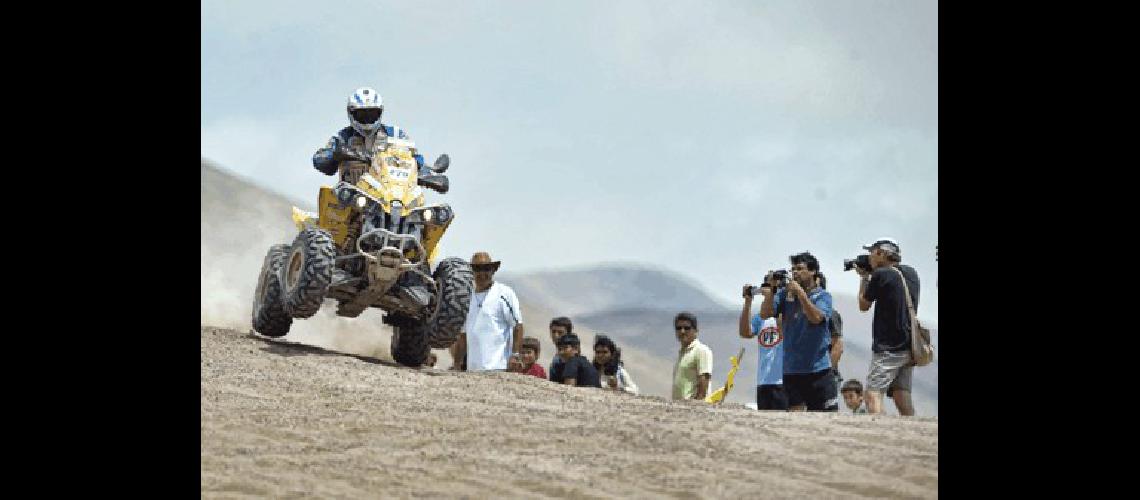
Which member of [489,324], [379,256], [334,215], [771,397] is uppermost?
[334,215]

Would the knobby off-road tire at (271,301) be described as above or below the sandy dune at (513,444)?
above

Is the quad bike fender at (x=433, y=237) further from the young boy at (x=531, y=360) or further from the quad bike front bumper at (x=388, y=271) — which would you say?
the young boy at (x=531, y=360)

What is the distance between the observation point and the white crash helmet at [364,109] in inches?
480

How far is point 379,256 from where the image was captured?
1173 centimetres

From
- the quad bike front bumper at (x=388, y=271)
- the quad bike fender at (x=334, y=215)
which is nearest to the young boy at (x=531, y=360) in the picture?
the quad bike front bumper at (x=388, y=271)

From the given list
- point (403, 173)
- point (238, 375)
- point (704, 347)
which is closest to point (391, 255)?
point (403, 173)

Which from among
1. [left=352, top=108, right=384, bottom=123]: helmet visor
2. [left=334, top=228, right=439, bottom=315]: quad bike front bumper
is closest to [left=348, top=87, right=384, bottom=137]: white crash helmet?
[left=352, top=108, right=384, bottom=123]: helmet visor

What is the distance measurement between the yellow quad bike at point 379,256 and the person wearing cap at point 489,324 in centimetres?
24

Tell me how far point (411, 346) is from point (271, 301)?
1197 mm

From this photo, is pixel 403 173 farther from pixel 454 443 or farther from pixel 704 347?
pixel 454 443

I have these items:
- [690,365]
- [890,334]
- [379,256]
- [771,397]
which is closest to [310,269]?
[379,256]

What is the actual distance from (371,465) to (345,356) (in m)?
3.63

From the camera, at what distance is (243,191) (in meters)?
30.5

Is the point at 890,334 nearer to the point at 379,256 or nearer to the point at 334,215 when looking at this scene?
the point at 379,256
